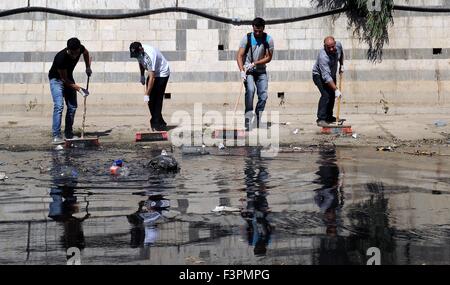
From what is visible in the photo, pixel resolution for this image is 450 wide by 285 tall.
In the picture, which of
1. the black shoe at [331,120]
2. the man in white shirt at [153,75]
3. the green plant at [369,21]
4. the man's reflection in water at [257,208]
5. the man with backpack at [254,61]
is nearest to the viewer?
the man's reflection in water at [257,208]

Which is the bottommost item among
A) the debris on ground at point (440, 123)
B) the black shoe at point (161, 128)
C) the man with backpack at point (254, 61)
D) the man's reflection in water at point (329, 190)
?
the man's reflection in water at point (329, 190)

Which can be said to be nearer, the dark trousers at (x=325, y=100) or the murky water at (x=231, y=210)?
the murky water at (x=231, y=210)

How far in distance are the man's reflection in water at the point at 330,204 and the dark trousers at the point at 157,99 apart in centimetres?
322

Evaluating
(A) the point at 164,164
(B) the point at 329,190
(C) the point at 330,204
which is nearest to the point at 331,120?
(A) the point at 164,164

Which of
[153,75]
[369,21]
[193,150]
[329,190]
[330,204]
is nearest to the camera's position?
[330,204]

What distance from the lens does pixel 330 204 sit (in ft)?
28.3

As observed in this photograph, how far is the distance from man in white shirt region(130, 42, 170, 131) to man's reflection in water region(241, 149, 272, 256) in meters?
3.36

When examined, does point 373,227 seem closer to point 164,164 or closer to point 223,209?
point 223,209

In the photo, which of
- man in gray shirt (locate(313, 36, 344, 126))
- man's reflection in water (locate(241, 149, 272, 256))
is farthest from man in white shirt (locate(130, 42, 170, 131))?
man's reflection in water (locate(241, 149, 272, 256))

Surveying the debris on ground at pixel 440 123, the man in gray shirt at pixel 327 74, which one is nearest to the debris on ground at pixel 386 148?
the man in gray shirt at pixel 327 74

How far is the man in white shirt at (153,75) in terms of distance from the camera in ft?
46.4

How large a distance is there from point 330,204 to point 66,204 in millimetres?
2698

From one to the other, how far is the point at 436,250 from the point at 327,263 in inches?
38.0

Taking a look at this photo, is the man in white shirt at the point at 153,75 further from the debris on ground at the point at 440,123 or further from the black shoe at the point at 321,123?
the debris on ground at the point at 440,123
